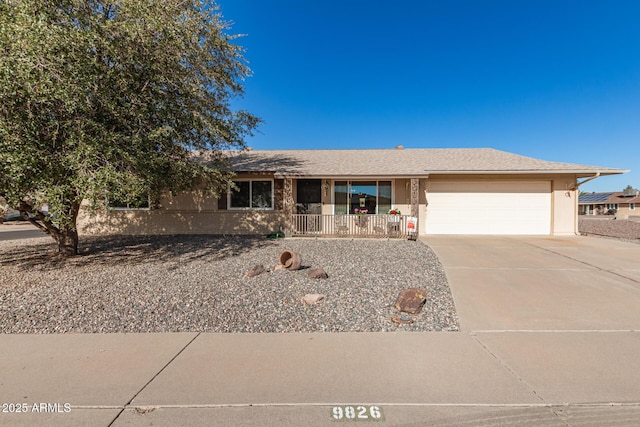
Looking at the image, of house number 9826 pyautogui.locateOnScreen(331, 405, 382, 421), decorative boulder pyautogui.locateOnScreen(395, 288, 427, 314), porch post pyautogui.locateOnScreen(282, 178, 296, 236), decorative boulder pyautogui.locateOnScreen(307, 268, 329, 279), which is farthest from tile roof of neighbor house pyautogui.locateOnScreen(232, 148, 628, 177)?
house number 9826 pyautogui.locateOnScreen(331, 405, 382, 421)

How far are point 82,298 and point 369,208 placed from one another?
995cm

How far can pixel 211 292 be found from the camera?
210 inches

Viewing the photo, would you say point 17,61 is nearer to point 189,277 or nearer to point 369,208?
point 189,277

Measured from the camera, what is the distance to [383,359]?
333 cm

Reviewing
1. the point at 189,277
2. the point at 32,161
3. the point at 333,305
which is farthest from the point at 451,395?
the point at 32,161

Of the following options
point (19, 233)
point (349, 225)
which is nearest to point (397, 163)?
point (349, 225)

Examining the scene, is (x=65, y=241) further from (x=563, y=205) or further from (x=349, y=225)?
(x=563, y=205)

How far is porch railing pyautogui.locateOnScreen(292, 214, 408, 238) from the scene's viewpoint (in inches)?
460

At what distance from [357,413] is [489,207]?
40.7 ft

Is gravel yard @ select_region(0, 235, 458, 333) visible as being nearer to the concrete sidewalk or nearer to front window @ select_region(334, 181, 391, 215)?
the concrete sidewalk

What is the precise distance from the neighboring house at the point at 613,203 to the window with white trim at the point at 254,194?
63511mm

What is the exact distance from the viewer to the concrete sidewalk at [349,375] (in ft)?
8.13

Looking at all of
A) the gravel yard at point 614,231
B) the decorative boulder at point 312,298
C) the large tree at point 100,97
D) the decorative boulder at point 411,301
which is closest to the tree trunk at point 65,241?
the large tree at point 100,97

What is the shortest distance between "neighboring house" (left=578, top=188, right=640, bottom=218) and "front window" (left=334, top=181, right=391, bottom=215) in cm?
5971
